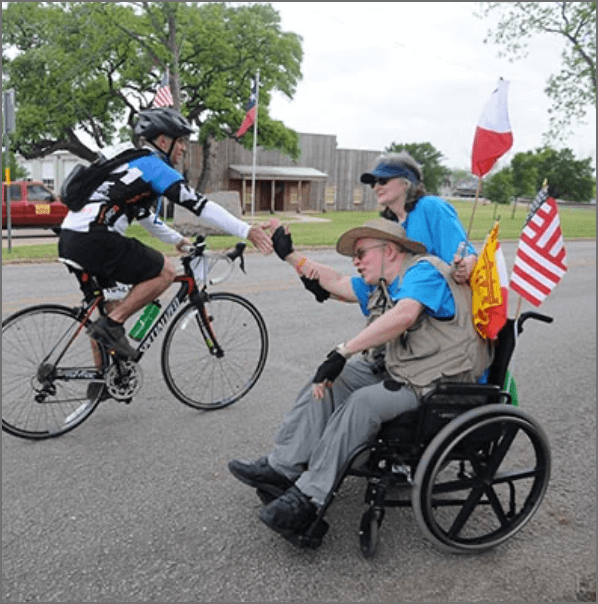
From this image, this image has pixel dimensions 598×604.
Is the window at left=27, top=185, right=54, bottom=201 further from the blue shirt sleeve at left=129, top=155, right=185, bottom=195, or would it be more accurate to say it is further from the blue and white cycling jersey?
the blue shirt sleeve at left=129, top=155, right=185, bottom=195

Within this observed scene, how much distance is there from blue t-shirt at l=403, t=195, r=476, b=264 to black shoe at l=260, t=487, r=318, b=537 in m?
1.66

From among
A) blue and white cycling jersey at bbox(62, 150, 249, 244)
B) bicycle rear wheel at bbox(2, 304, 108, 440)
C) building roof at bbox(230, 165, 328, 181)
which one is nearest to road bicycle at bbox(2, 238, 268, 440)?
bicycle rear wheel at bbox(2, 304, 108, 440)

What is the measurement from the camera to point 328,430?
2756 millimetres

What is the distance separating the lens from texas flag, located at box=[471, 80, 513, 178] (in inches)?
124

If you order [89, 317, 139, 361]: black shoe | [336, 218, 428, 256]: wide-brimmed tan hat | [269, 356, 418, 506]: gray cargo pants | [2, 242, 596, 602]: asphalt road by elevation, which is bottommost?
[2, 242, 596, 602]: asphalt road

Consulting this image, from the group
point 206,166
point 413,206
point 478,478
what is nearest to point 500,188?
point 206,166

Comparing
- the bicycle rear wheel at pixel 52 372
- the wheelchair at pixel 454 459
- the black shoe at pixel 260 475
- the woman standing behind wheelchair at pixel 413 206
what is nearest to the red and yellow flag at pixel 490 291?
the wheelchair at pixel 454 459

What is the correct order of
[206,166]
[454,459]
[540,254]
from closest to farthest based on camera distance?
[454,459], [540,254], [206,166]

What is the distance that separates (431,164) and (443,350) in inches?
2286

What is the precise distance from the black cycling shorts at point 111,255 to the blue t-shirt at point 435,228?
154 centimetres

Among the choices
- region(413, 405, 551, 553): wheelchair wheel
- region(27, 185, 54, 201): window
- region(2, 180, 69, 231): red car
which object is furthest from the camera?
region(27, 185, 54, 201): window

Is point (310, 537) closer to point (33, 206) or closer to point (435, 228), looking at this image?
point (435, 228)

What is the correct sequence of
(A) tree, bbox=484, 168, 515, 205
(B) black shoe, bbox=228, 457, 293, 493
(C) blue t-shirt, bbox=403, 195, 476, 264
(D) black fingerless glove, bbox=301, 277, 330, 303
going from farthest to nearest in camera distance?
(A) tree, bbox=484, 168, 515, 205, (C) blue t-shirt, bbox=403, 195, 476, 264, (D) black fingerless glove, bbox=301, 277, 330, 303, (B) black shoe, bbox=228, 457, 293, 493

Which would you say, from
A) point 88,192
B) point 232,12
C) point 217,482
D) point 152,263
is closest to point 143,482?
point 217,482
